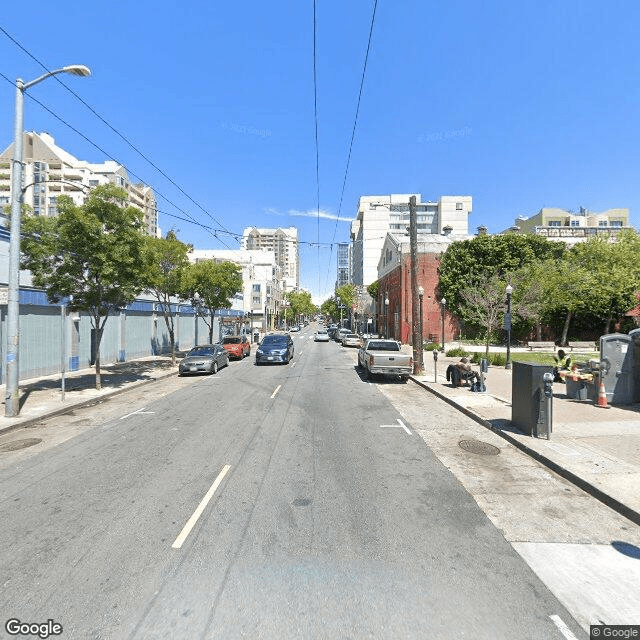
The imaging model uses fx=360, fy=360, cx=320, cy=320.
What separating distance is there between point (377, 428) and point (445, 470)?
8.55ft

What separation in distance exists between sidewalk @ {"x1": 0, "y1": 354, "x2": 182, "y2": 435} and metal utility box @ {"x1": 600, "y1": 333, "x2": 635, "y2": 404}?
1616cm

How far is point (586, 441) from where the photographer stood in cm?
753

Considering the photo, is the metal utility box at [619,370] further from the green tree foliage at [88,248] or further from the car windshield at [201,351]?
the car windshield at [201,351]

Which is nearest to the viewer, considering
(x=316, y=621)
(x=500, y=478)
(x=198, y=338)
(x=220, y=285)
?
(x=316, y=621)

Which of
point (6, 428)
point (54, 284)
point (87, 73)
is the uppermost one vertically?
point (87, 73)

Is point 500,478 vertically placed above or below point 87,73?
below

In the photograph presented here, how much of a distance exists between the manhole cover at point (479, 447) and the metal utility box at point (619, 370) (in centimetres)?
569

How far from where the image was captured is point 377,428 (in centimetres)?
878

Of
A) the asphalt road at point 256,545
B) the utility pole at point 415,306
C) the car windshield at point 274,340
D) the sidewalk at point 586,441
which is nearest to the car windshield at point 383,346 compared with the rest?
the utility pole at point 415,306

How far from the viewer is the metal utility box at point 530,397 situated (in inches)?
306

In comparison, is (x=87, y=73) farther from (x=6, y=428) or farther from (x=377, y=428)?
(x=377, y=428)

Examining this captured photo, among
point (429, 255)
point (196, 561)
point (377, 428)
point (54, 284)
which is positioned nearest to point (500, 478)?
point (377, 428)

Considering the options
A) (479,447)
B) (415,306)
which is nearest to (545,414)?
(479,447)

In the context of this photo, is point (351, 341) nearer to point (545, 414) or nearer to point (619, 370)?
point (619, 370)
